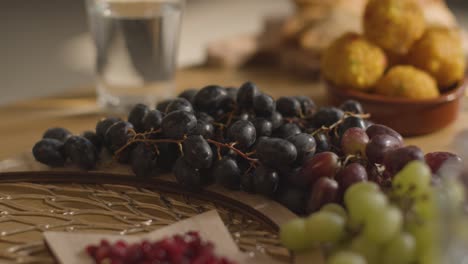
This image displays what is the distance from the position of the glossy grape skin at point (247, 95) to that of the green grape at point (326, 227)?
253mm

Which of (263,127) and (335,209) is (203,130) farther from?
(335,209)

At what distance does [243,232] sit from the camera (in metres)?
0.68

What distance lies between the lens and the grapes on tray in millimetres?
569

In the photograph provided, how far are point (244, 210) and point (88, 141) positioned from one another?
0.21 meters

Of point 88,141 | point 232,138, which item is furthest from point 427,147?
point 88,141

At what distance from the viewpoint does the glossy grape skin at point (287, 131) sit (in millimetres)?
774

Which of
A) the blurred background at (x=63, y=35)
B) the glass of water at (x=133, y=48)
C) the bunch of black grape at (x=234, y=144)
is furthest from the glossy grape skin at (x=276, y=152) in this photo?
the blurred background at (x=63, y=35)

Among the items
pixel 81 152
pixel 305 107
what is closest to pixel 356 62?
pixel 305 107

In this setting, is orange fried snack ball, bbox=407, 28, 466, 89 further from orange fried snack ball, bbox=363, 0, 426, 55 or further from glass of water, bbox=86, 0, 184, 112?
glass of water, bbox=86, 0, 184, 112

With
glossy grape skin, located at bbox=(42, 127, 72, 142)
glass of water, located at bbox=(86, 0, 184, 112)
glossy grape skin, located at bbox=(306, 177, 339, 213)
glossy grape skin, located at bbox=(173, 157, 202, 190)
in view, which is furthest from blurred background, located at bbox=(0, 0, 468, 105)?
glossy grape skin, located at bbox=(306, 177, 339, 213)

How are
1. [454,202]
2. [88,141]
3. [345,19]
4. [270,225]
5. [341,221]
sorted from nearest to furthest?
[454,202] → [341,221] → [270,225] → [88,141] → [345,19]

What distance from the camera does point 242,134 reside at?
0.74 metres

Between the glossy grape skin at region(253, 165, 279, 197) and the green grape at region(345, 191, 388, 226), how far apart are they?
0.15 m

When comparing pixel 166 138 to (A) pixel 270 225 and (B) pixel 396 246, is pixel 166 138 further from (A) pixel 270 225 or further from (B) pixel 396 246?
(B) pixel 396 246
